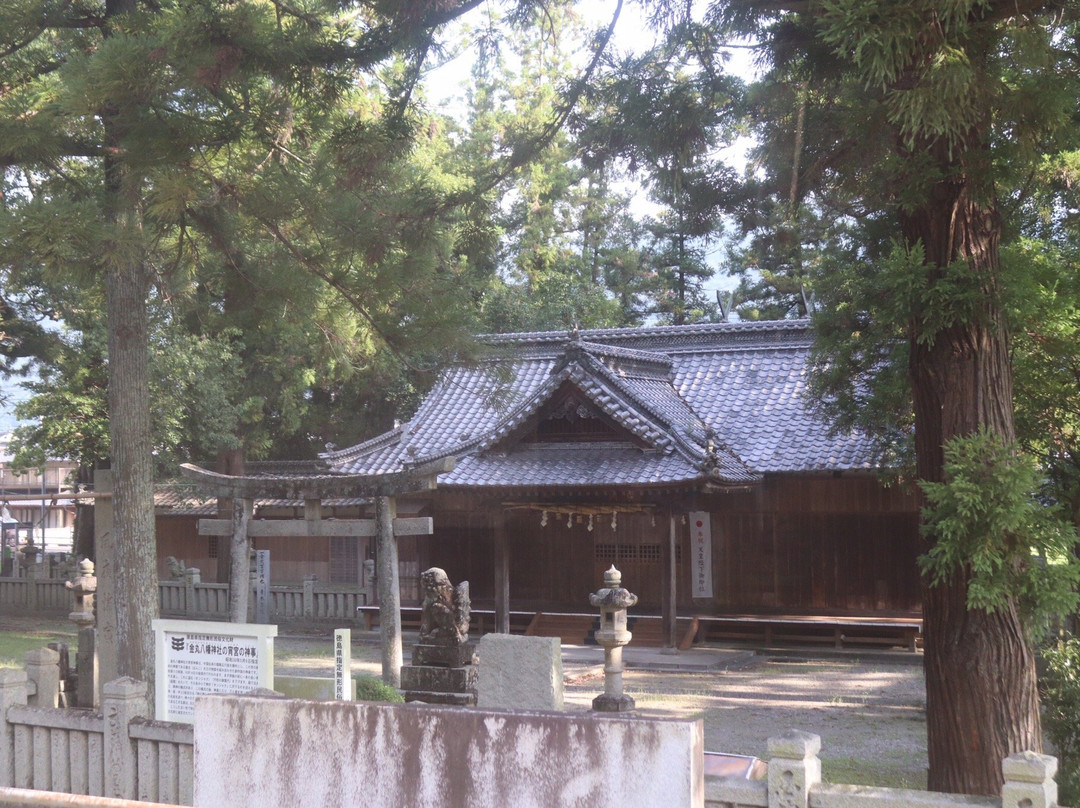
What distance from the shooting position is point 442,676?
36.4 ft

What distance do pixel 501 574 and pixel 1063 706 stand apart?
11.9m

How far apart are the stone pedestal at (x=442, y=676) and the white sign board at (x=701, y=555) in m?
8.11

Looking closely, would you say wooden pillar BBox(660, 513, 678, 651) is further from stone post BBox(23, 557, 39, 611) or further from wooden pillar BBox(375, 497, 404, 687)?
stone post BBox(23, 557, 39, 611)

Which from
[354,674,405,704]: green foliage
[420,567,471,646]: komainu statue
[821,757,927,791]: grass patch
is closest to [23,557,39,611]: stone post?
[354,674,405,704]: green foliage

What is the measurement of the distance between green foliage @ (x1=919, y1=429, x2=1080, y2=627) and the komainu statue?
6.15 metres

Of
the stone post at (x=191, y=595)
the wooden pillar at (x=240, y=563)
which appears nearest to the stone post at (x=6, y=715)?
the wooden pillar at (x=240, y=563)

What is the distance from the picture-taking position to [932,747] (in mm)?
6406

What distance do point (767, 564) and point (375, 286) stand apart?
10666 mm

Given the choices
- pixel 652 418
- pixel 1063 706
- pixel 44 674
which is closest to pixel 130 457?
pixel 44 674

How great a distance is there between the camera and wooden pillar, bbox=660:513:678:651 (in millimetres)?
17641

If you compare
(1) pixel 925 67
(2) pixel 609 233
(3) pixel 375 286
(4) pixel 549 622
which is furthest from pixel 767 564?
(2) pixel 609 233

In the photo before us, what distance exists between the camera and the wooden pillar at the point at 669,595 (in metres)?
17.6

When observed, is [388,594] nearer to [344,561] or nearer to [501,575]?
[501,575]

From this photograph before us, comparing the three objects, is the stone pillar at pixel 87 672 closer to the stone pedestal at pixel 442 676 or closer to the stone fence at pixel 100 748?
the stone pedestal at pixel 442 676
